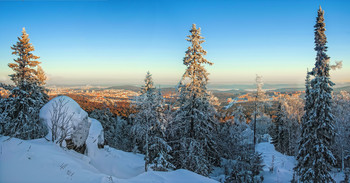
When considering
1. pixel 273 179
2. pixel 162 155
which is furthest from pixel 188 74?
pixel 273 179

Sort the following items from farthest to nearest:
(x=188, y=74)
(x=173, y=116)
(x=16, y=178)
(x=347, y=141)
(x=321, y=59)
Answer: (x=347, y=141) → (x=173, y=116) → (x=188, y=74) → (x=321, y=59) → (x=16, y=178)

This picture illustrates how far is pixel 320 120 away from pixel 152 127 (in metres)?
13.9

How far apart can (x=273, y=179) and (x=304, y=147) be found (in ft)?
12.8

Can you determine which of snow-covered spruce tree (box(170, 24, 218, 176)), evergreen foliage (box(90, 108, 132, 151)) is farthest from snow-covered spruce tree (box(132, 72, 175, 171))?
evergreen foliage (box(90, 108, 132, 151))

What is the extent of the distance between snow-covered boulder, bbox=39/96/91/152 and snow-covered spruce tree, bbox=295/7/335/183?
17764mm

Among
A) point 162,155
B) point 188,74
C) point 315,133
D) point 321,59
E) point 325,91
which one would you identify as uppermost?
point 321,59

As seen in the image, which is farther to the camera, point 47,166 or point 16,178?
point 47,166

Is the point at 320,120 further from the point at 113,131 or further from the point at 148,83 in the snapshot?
the point at 113,131

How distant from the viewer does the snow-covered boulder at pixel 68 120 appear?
9.91 meters

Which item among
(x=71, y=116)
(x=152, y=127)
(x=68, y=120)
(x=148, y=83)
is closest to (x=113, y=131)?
(x=148, y=83)

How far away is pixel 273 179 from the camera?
595 inches

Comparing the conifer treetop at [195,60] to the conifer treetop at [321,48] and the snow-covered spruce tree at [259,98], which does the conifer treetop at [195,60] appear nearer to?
the conifer treetop at [321,48]

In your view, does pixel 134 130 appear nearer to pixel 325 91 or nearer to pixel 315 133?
pixel 315 133

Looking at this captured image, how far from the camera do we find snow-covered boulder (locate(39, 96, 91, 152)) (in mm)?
9906
